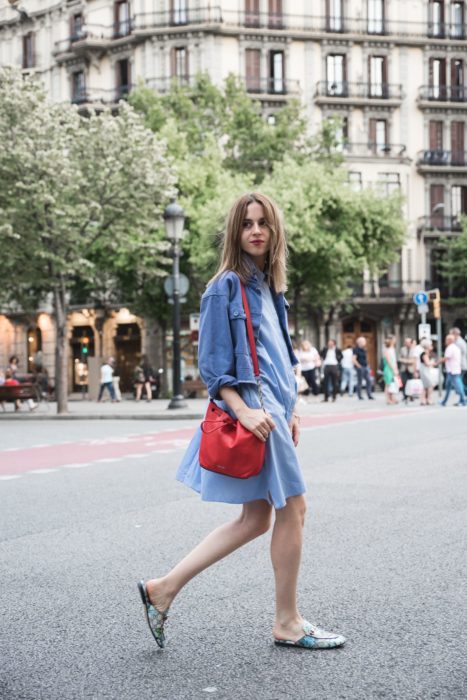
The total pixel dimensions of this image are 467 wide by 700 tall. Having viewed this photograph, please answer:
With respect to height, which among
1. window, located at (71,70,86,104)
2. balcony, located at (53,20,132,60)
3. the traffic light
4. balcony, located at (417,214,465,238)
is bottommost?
the traffic light

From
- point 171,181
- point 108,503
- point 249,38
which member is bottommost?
point 108,503

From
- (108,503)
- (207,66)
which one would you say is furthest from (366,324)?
(108,503)

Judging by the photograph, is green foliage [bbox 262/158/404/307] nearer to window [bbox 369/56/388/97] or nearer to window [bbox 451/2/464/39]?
window [bbox 369/56/388/97]

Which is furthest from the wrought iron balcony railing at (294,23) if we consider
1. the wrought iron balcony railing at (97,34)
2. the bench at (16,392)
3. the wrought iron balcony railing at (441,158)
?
the bench at (16,392)

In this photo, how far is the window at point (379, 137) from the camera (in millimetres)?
50594

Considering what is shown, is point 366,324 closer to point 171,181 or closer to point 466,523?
point 171,181

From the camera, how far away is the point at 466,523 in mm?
6922

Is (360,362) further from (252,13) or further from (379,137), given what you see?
(252,13)

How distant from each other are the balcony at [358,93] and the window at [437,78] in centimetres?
223

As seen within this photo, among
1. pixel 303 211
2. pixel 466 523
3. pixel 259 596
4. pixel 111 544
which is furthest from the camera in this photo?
pixel 303 211

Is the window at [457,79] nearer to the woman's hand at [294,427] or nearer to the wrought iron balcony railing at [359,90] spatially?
the wrought iron balcony railing at [359,90]

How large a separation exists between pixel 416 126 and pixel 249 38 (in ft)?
32.7

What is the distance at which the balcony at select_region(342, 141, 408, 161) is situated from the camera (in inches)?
1968

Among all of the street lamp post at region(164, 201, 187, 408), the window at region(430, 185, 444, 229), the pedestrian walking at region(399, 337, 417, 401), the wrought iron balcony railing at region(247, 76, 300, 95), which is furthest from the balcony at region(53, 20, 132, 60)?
the street lamp post at region(164, 201, 187, 408)
